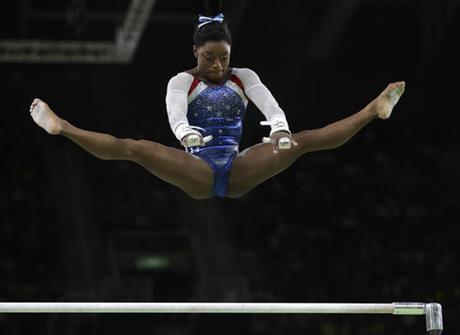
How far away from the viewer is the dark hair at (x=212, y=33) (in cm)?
576

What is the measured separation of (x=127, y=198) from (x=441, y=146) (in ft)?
22.0

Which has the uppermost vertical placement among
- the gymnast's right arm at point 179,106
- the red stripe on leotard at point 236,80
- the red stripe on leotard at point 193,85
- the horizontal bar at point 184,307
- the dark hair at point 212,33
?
the dark hair at point 212,33

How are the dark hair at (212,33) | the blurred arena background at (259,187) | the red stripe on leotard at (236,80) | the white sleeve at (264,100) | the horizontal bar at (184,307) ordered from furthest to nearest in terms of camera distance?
the blurred arena background at (259,187) → the red stripe on leotard at (236,80) → the dark hair at (212,33) → the white sleeve at (264,100) → the horizontal bar at (184,307)

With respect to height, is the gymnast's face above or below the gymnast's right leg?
above

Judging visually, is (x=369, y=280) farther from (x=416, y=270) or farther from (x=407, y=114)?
(x=407, y=114)

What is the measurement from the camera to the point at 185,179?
5793 mm

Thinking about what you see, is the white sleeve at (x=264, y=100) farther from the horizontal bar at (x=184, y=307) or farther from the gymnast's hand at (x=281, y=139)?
the horizontal bar at (x=184, y=307)

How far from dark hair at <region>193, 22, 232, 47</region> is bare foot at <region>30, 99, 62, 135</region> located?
1.14m

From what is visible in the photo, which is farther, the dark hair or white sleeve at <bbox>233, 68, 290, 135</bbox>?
the dark hair

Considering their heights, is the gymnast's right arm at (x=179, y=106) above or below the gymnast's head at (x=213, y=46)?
below

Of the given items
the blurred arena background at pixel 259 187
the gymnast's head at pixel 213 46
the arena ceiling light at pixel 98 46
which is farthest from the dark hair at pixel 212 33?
the blurred arena background at pixel 259 187

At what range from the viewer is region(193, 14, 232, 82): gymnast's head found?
5.77 metres

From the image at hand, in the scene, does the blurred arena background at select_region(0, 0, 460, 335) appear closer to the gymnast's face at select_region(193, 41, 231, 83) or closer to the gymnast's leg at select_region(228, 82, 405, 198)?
the gymnast's face at select_region(193, 41, 231, 83)
